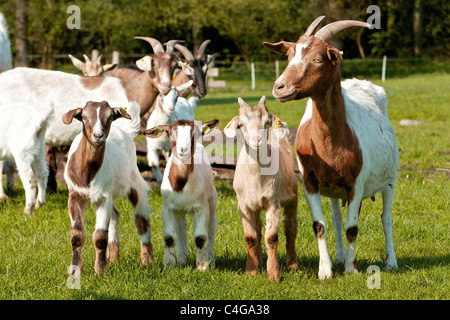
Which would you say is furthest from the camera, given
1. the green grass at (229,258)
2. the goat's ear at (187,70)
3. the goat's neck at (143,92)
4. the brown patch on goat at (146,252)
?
the goat's ear at (187,70)

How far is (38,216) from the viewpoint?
805 cm

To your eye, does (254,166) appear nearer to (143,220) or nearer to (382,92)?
(143,220)

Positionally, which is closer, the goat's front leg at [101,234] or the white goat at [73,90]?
the goat's front leg at [101,234]

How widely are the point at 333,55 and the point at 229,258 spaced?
229cm

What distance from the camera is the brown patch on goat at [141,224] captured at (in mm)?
6289

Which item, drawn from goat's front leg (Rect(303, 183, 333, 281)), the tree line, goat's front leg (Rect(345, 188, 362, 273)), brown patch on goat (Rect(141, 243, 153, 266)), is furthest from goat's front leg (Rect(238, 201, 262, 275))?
the tree line

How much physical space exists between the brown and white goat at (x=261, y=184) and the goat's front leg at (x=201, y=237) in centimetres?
36

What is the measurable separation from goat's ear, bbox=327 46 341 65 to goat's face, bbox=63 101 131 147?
1.84m

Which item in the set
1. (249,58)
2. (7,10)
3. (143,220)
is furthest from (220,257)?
(249,58)

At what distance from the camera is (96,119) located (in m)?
5.46

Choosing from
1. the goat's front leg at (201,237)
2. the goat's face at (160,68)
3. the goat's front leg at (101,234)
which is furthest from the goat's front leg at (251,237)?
the goat's face at (160,68)

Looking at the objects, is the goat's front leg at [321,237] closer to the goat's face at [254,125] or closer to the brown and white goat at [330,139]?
the brown and white goat at [330,139]

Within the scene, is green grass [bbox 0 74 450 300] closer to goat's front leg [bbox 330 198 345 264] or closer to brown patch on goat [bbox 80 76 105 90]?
goat's front leg [bbox 330 198 345 264]

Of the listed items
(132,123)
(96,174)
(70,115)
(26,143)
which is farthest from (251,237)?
(26,143)
